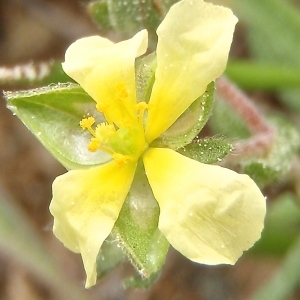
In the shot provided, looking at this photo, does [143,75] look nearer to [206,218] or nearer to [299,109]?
[206,218]

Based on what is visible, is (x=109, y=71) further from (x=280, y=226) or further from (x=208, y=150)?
(x=280, y=226)

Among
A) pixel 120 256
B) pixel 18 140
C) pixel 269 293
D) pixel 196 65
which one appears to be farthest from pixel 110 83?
pixel 18 140

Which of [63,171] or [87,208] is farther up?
[87,208]

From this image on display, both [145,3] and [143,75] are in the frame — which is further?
[145,3]

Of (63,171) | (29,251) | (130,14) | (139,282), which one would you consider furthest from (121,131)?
(63,171)

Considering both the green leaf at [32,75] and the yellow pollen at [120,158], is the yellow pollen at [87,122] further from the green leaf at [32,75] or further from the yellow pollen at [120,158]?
the green leaf at [32,75]

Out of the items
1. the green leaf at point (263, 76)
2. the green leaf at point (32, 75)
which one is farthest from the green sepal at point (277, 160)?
the green leaf at point (32, 75)

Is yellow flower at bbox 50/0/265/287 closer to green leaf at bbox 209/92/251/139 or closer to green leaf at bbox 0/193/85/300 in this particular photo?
green leaf at bbox 209/92/251/139
